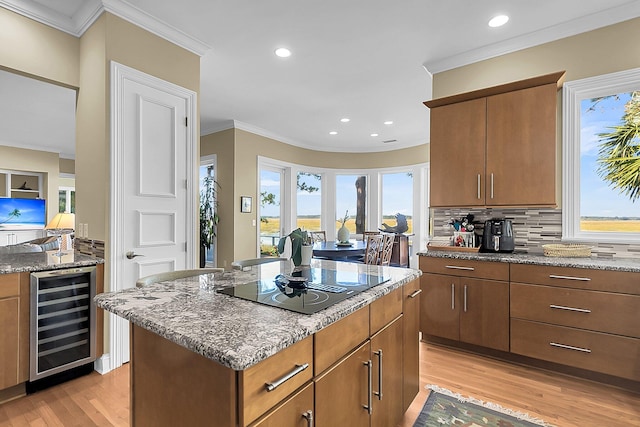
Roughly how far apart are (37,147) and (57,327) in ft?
19.5

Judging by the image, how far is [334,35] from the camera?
9.11 feet

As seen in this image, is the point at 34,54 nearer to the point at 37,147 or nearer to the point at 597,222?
the point at 597,222

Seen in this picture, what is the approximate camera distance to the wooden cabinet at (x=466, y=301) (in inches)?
102

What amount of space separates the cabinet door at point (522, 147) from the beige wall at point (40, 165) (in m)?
7.62

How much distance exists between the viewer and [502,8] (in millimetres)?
2406

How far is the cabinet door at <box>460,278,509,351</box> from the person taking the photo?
8.42 ft

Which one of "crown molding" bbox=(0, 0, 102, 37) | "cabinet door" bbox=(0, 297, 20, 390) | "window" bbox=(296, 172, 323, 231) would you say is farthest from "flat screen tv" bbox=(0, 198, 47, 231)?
"window" bbox=(296, 172, 323, 231)

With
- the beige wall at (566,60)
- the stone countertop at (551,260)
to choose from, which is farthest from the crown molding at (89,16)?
the stone countertop at (551,260)

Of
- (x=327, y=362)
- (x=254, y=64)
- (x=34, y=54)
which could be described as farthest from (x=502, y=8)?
(x=34, y=54)

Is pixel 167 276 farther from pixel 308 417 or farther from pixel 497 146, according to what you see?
pixel 497 146

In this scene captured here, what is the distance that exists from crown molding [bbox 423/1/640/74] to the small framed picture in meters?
3.46

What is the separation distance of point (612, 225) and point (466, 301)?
1323 mm

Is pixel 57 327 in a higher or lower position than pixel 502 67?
lower

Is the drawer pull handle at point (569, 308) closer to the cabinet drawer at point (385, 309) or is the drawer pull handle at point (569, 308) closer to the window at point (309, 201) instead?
the cabinet drawer at point (385, 309)
